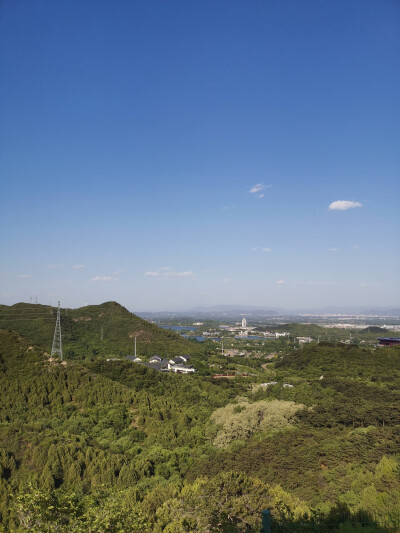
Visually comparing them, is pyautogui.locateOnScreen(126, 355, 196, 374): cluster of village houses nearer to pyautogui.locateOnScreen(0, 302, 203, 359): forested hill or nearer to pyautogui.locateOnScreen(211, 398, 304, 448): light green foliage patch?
pyautogui.locateOnScreen(0, 302, 203, 359): forested hill

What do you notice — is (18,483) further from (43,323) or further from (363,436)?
(43,323)

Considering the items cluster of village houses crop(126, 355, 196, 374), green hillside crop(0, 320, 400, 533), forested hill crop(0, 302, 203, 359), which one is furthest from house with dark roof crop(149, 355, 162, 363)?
green hillside crop(0, 320, 400, 533)

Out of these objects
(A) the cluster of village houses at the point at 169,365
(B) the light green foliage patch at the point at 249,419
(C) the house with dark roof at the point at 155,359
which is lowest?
(A) the cluster of village houses at the point at 169,365

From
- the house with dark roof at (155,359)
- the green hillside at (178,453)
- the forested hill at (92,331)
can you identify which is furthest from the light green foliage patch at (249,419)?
the forested hill at (92,331)

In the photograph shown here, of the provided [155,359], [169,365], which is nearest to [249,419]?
[169,365]

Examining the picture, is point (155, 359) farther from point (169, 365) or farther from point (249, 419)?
point (249, 419)

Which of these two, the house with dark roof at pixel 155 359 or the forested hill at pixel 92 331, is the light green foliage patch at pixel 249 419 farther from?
the forested hill at pixel 92 331
